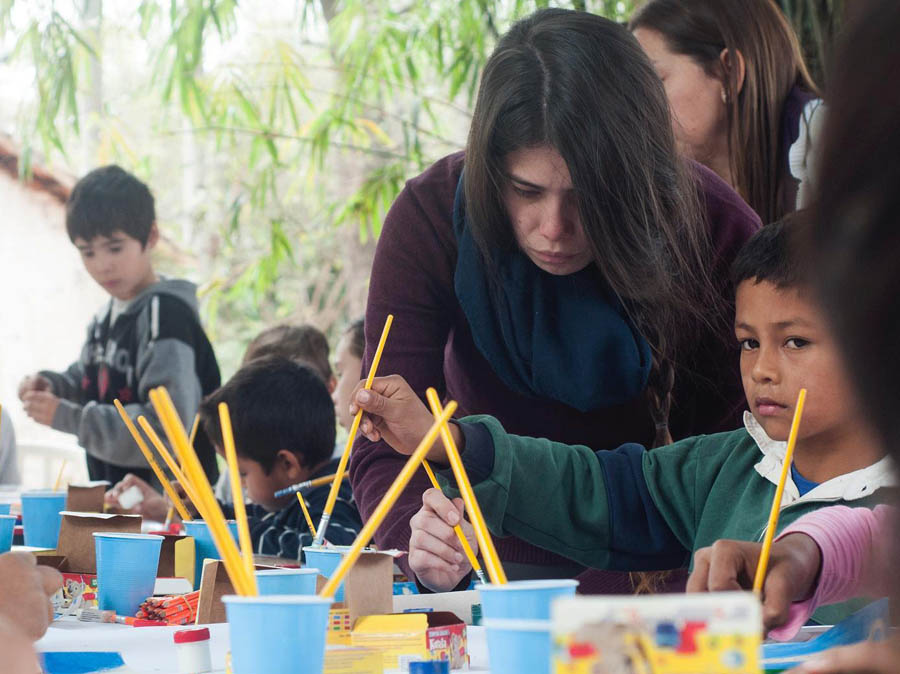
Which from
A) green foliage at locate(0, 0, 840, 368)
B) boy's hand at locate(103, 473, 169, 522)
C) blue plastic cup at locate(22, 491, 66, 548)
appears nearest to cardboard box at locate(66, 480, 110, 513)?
blue plastic cup at locate(22, 491, 66, 548)

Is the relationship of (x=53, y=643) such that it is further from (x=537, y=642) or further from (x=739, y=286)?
(x=739, y=286)

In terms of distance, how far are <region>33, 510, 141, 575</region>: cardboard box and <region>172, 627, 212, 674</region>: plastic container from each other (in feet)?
1.29

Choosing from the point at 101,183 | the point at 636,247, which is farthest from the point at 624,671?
the point at 101,183

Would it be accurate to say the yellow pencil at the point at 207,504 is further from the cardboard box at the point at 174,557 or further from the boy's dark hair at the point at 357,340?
the boy's dark hair at the point at 357,340

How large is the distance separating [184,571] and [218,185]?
8.74m

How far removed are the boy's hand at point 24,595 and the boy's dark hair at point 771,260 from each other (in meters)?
0.82

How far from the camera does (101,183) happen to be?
2.92 meters

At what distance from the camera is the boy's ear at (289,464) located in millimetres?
2283

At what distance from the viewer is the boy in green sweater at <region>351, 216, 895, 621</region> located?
1.19 m

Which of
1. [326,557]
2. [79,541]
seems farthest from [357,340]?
[326,557]

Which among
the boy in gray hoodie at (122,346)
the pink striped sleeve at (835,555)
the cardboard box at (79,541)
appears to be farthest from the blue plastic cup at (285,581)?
the boy in gray hoodie at (122,346)

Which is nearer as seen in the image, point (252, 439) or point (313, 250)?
point (252, 439)

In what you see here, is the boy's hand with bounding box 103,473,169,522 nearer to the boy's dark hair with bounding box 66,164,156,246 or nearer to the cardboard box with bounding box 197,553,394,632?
the boy's dark hair with bounding box 66,164,156,246

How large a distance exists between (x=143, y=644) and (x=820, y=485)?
27.5 inches
